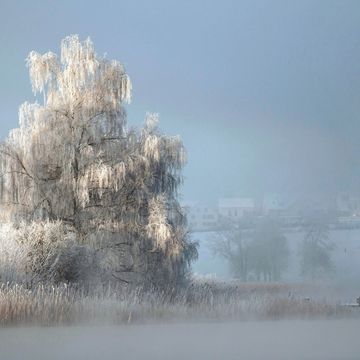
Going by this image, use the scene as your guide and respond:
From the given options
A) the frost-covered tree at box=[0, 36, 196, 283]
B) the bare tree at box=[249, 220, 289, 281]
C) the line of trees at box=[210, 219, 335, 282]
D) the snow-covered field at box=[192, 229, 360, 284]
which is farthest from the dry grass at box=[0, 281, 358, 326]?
the frost-covered tree at box=[0, 36, 196, 283]

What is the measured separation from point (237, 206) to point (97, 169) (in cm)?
387

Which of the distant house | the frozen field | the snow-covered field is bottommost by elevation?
the frozen field

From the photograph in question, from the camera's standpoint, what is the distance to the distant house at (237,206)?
1606cm

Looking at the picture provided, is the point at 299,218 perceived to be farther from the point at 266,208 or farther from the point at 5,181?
the point at 5,181

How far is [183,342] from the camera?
705cm

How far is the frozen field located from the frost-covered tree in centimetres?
962

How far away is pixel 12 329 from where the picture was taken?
7.21m

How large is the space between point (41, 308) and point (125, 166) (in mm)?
9704

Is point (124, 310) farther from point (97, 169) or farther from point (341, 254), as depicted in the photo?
point (97, 169)

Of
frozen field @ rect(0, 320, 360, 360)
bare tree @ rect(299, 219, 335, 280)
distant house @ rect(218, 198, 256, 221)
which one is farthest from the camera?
distant house @ rect(218, 198, 256, 221)

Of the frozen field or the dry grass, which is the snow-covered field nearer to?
the dry grass

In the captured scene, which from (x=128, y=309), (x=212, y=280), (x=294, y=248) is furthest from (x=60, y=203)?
(x=128, y=309)

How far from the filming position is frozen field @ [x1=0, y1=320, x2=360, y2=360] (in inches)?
259

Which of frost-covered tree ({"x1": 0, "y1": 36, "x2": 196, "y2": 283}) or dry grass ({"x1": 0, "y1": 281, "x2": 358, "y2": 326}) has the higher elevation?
frost-covered tree ({"x1": 0, "y1": 36, "x2": 196, "y2": 283})
